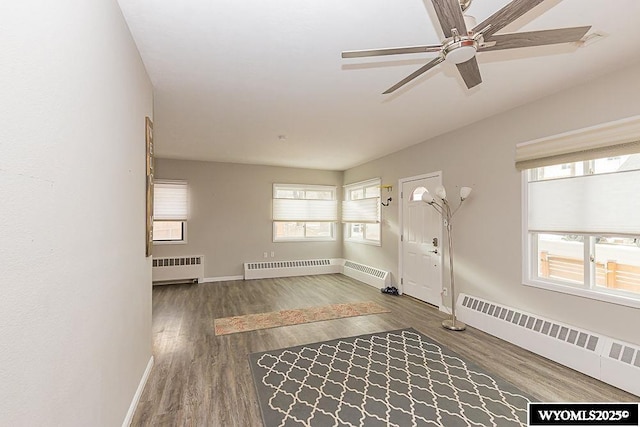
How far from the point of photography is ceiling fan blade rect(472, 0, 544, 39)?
1.25 metres

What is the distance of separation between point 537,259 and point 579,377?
115 cm

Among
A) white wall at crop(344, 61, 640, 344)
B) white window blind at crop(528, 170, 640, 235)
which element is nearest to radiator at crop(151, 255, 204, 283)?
white wall at crop(344, 61, 640, 344)

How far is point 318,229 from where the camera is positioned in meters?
7.48

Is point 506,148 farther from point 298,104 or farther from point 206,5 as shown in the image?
point 206,5

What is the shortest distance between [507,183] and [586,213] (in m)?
0.85

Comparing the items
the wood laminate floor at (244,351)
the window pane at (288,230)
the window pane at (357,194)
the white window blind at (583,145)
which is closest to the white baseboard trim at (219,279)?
the wood laminate floor at (244,351)

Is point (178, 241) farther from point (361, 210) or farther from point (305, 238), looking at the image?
point (361, 210)

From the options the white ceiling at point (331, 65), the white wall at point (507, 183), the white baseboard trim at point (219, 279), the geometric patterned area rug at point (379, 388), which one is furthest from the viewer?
the white baseboard trim at point (219, 279)

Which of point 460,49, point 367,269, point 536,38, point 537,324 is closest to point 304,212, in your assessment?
point 367,269

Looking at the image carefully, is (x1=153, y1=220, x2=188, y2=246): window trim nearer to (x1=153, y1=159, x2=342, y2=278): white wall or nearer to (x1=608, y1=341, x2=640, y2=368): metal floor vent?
(x1=153, y1=159, x2=342, y2=278): white wall

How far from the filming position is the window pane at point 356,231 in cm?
682

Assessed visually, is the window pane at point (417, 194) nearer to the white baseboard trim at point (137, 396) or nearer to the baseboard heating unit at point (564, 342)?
the baseboard heating unit at point (564, 342)

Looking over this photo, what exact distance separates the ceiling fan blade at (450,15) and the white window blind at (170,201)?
5.96 metres

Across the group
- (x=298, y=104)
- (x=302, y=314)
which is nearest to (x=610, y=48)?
(x=298, y=104)
